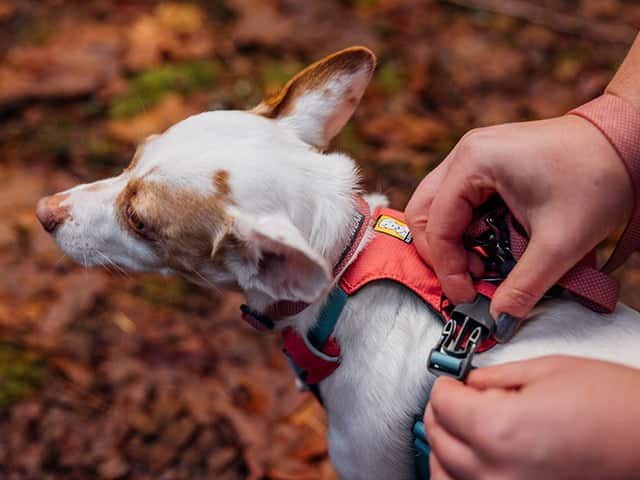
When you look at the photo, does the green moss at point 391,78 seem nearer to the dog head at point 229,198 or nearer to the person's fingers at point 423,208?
the dog head at point 229,198

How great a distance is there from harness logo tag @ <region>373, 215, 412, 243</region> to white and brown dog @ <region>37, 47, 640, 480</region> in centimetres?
9

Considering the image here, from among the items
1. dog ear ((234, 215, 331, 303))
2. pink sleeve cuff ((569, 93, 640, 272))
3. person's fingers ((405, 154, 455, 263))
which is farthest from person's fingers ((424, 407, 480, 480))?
pink sleeve cuff ((569, 93, 640, 272))

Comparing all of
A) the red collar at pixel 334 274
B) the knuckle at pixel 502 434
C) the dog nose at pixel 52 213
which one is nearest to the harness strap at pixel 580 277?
the red collar at pixel 334 274

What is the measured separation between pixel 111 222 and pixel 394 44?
9.80ft

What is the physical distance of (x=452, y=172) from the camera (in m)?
1.78

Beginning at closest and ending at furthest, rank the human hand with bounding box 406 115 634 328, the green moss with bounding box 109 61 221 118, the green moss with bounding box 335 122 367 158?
the human hand with bounding box 406 115 634 328 < the green moss with bounding box 335 122 367 158 < the green moss with bounding box 109 61 221 118

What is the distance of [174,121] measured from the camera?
13.4 ft

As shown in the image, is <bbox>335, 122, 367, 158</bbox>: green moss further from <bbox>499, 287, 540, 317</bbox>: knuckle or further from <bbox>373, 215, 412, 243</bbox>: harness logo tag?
<bbox>499, 287, 540, 317</bbox>: knuckle

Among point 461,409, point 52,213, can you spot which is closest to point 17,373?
point 52,213

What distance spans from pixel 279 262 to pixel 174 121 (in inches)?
97.3

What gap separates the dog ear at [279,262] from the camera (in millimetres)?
1694

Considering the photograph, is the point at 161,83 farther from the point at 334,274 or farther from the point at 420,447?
the point at 420,447

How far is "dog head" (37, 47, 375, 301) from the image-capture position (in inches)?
75.1

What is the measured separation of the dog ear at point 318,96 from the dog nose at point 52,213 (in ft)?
2.29
